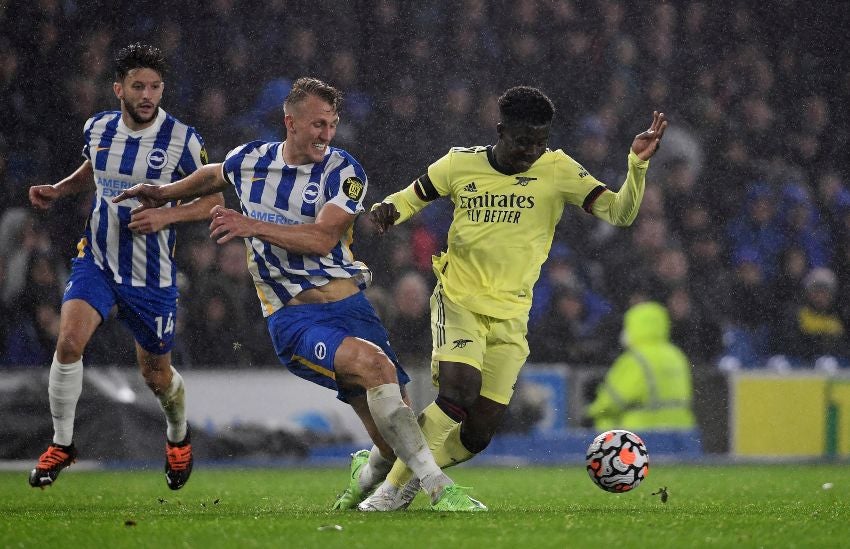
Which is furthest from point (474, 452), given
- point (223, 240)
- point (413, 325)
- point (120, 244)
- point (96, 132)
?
point (413, 325)

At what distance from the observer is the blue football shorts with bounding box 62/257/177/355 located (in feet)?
22.5

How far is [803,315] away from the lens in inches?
484

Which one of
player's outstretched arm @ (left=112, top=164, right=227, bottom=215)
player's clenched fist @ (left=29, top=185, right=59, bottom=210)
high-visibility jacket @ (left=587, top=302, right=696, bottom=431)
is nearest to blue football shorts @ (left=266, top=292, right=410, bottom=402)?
player's outstretched arm @ (left=112, top=164, right=227, bottom=215)

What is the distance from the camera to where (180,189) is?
20.5 ft

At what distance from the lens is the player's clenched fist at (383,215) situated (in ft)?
19.7

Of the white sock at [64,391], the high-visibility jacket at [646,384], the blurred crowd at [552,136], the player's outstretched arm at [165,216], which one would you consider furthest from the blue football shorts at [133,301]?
the high-visibility jacket at [646,384]

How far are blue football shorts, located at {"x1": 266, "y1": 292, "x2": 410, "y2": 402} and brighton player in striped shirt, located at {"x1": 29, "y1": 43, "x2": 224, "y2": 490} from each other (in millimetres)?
1137

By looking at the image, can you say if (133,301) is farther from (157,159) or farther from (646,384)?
(646,384)

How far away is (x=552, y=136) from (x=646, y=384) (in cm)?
348

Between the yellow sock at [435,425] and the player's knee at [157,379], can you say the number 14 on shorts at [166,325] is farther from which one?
the yellow sock at [435,425]

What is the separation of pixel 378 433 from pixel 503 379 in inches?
26.2

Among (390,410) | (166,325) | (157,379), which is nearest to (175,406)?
(157,379)

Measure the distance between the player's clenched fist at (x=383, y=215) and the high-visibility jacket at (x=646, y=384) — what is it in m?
5.18

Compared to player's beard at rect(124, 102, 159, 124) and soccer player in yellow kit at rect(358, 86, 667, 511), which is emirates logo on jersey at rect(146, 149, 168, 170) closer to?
player's beard at rect(124, 102, 159, 124)
